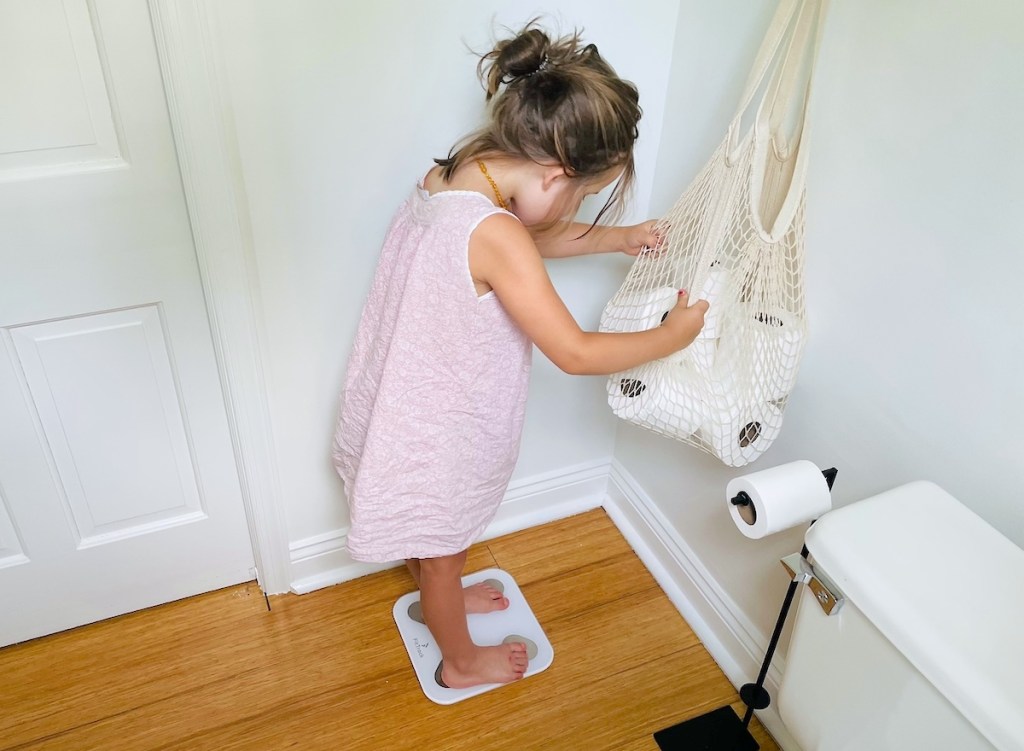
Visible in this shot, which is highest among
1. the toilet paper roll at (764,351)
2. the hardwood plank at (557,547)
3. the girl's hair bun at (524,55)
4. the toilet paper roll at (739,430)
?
the girl's hair bun at (524,55)

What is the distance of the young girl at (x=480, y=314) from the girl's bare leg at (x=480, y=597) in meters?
0.19

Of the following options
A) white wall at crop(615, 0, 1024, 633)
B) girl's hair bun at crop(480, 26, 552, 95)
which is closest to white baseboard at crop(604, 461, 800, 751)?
white wall at crop(615, 0, 1024, 633)

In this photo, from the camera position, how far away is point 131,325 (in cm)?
117

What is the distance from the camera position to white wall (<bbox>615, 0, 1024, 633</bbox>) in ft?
2.71

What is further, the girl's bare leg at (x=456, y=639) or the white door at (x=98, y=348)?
the girl's bare leg at (x=456, y=639)

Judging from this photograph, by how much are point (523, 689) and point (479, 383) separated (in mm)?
611

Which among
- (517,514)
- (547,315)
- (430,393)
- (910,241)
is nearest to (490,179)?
(547,315)

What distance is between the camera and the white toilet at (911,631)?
2.18 ft

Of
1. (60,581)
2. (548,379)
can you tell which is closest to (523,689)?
(548,379)

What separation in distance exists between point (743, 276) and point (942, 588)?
0.46 metres

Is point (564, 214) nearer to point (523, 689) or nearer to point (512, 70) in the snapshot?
point (512, 70)

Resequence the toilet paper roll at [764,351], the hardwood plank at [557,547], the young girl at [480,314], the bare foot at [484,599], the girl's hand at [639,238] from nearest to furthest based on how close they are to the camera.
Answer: the young girl at [480,314] → the toilet paper roll at [764,351] → the girl's hand at [639,238] → the bare foot at [484,599] → the hardwood plank at [557,547]

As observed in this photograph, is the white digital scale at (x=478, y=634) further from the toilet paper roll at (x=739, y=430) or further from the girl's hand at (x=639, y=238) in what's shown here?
the girl's hand at (x=639, y=238)

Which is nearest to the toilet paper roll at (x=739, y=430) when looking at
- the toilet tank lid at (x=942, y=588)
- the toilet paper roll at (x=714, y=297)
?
the toilet paper roll at (x=714, y=297)
